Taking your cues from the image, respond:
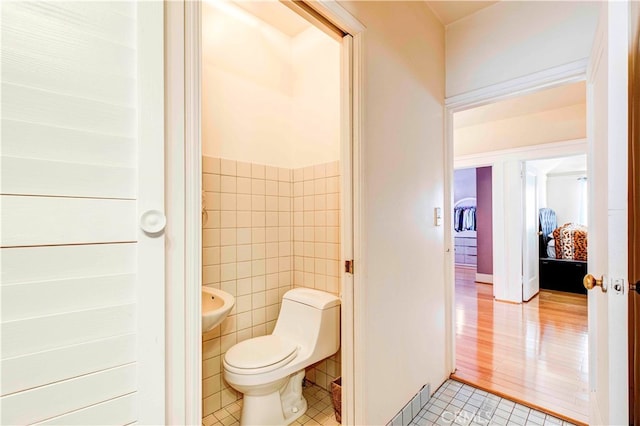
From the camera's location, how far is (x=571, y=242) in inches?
177

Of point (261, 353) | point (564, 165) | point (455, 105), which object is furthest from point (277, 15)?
point (564, 165)

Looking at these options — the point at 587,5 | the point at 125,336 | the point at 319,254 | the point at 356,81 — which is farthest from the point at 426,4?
the point at 125,336

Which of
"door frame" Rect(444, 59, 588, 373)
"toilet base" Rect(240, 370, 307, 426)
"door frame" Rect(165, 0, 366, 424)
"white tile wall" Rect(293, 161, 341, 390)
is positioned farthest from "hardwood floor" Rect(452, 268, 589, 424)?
"door frame" Rect(165, 0, 366, 424)

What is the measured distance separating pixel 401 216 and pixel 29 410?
155cm

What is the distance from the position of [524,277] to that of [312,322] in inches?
138

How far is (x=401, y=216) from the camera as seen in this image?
5.44 ft

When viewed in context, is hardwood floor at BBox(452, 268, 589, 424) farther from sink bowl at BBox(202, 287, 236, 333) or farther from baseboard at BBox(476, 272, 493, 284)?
sink bowl at BBox(202, 287, 236, 333)

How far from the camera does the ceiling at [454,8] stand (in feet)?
6.31

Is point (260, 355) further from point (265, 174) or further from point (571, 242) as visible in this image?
point (571, 242)

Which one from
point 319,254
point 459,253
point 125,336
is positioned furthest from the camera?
point 459,253

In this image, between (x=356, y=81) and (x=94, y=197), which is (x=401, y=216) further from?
(x=94, y=197)

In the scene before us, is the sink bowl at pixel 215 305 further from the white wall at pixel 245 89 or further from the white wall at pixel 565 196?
the white wall at pixel 565 196

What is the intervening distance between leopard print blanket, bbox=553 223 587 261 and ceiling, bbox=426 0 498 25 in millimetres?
4162

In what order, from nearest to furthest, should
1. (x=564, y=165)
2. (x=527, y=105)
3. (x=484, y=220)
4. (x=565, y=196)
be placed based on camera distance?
1. (x=527, y=105)
2. (x=484, y=220)
3. (x=564, y=165)
4. (x=565, y=196)
